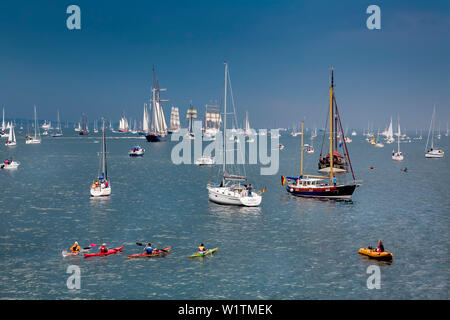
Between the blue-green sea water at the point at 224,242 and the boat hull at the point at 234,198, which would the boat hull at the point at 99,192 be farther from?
the boat hull at the point at 234,198

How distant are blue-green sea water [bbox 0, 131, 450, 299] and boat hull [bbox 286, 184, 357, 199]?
2.18 metres

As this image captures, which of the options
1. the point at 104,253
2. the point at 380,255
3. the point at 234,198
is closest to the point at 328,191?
the point at 234,198

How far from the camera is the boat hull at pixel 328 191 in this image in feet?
251

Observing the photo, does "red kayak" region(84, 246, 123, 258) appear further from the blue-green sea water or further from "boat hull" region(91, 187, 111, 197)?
"boat hull" region(91, 187, 111, 197)

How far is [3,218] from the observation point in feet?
204

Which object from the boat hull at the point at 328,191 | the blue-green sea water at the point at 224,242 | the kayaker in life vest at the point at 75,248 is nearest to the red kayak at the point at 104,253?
the blue-green sea water at the point at 224,242

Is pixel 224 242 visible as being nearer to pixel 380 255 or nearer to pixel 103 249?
pixel 103 249

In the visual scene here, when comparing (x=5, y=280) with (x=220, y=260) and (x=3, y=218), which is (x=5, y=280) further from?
(x=3, y=218)

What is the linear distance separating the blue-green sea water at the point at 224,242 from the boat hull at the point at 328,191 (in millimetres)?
2184

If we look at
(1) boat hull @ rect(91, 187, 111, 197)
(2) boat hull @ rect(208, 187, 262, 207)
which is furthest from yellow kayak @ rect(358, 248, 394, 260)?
(1) boat hull @ rect(91, 187, 111, 197)

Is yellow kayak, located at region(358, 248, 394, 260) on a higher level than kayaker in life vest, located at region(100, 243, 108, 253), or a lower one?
lower

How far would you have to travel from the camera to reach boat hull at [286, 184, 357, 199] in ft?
251

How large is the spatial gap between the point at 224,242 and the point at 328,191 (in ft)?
111
